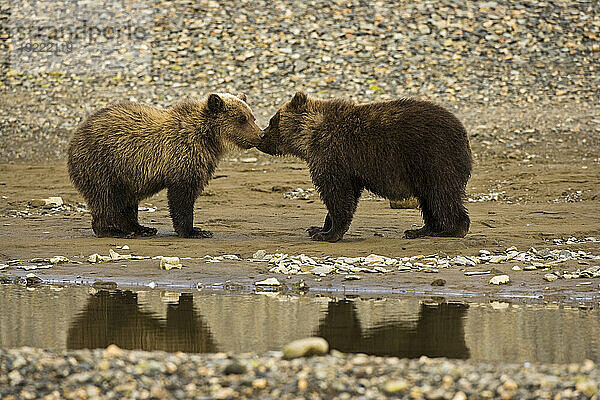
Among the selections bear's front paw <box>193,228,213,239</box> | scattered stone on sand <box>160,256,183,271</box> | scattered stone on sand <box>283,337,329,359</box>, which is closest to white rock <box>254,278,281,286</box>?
scattered stone on sand <box>160,256,183,271</box>

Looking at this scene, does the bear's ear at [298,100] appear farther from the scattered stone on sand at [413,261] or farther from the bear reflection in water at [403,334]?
the bear reflection in water at [403,334]

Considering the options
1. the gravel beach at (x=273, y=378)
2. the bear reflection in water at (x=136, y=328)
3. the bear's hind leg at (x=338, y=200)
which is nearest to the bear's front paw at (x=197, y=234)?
the bear's hind leg at (x=338, y=200)

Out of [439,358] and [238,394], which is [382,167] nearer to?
[439,358]

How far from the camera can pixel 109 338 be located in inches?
256

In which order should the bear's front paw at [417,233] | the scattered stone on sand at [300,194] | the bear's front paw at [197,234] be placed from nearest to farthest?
the bear's front paw at [417,233], the bear's front paw at [197,234], the scattered stone on sand at [300,194]

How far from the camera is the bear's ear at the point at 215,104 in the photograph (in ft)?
36.8

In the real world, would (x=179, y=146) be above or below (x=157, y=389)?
above

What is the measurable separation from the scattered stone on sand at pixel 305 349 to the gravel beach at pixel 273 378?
0.08 m

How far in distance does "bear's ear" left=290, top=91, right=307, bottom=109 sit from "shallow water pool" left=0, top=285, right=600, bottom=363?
340 centimetres

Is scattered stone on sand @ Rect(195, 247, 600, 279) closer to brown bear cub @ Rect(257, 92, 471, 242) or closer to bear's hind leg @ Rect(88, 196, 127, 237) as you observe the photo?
brown bear cub @ Rect(257, 92, 471, 242)

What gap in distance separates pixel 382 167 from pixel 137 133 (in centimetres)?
271

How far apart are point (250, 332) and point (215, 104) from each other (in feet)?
16.6

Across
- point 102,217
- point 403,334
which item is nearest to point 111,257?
point 102,217

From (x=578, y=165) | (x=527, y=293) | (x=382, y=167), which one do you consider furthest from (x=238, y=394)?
(x=578, y=165)
